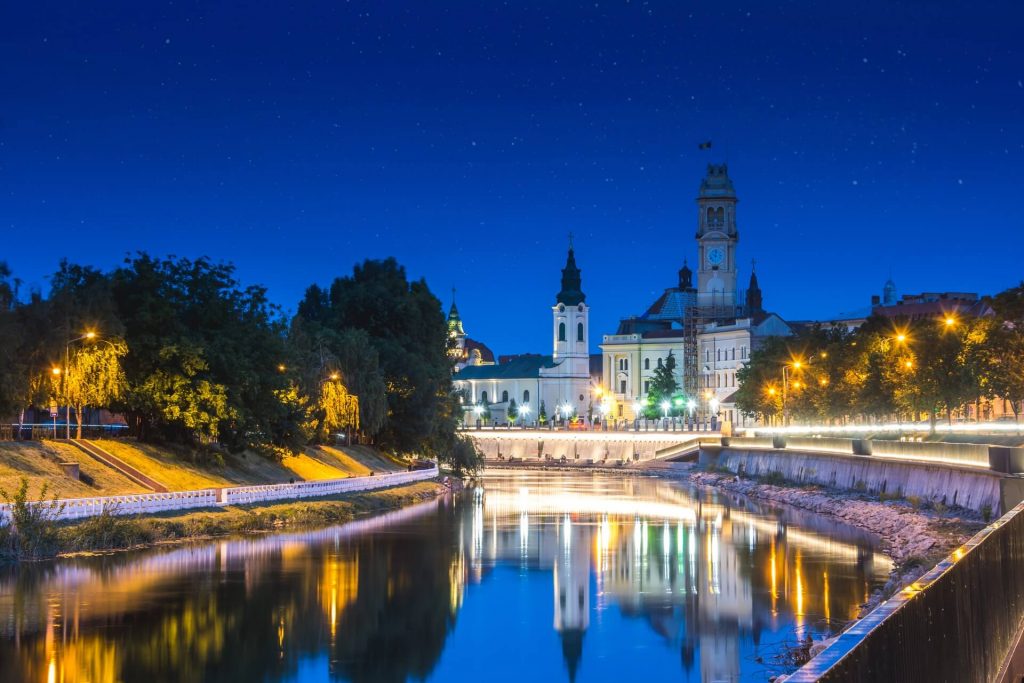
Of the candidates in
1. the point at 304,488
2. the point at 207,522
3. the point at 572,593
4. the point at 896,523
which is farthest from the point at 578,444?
the point at 572,593

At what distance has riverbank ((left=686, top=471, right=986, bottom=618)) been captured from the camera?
118ft

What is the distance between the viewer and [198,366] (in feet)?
204

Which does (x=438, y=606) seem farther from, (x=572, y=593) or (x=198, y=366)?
(x=198, y=366)

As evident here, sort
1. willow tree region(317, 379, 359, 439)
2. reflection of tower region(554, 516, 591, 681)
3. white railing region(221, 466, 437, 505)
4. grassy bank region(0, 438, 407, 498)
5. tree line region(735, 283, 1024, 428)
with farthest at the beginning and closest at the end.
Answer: willow tree region(317, 379, 359, 439), tree line region(735, 283, 1024, 428), white railing region(221, 466, 437, 505), grassy bank region(0, 438, 407, 498), reflection of tower region(554, 516, 591, 681)

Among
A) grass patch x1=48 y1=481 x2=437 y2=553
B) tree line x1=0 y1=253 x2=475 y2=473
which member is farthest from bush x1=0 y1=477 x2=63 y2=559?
tree line x1=0 y1=253 x2=475 y2=473

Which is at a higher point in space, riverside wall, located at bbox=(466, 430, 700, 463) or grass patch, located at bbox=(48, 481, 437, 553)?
riverside wall, located at bbox=(466, 430, 700, 463)

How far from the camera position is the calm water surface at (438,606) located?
26.9 m

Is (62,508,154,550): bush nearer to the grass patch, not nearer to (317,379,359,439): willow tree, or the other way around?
the grass patch

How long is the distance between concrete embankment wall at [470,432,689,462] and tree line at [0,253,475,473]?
6029cm

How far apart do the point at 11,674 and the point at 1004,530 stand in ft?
55.0

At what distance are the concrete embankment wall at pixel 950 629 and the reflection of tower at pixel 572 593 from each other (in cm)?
1002

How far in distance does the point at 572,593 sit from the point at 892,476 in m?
26.4

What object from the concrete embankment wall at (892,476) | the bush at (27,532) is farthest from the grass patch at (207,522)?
the concrete embankment wall at (892,476)

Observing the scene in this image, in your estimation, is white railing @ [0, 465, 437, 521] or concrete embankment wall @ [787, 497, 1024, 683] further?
white railing @ [0, 465, 437, 521]
